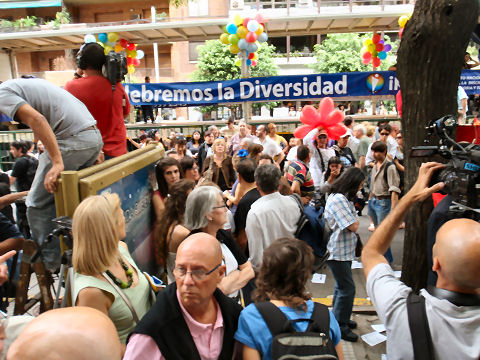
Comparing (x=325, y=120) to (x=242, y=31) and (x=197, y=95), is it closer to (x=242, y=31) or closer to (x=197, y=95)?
(x=242, y=31)

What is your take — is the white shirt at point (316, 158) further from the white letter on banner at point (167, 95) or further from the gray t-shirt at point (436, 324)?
the white letter on banner at point (167, 95)

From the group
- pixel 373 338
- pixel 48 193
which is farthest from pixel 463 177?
pixel 373 338

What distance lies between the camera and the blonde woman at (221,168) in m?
5.89

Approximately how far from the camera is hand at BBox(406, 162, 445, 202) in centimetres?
200

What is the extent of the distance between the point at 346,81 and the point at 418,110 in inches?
267

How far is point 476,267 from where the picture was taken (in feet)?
5.20

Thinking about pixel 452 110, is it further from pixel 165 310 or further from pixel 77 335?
pixel 77 335

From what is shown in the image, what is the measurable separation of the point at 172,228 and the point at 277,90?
7.69m

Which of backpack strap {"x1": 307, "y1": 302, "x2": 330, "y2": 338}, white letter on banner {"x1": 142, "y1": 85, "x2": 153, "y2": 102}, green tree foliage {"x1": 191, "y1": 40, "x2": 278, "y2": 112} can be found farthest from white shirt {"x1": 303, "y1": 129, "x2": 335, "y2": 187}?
green tree foliage {"x1": 191, "y1": 40, "x2": 278, "y2": 112}

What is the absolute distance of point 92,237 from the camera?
192 centimetres

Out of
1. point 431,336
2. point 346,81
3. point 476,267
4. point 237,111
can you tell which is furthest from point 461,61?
point 237,111

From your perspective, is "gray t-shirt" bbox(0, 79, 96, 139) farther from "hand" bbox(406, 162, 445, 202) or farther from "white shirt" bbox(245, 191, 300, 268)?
"hand" bbox(406, 162, 445, 202)

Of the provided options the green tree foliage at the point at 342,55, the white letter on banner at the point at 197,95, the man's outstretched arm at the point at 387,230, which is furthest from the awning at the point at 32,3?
the man's outstretched arm at the point at 387,230

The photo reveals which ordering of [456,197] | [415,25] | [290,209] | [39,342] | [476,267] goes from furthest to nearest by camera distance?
[290,209] → [415,25] → [456,197] → [476,267] → [39,342]
